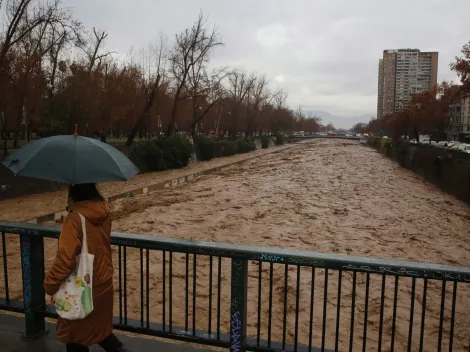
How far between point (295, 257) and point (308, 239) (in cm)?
1032

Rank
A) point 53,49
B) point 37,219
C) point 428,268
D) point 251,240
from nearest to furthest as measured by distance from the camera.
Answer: point 428,268 → point 251,240 → point 37,219 → point 53,49

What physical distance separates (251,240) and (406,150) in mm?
34150

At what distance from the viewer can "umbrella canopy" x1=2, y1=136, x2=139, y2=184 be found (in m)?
2.95

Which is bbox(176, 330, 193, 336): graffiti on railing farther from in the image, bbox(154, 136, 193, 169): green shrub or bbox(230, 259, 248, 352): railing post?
bbox(154, 136, 193, 169): green shrub

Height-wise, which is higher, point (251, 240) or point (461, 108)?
point (461, 108)

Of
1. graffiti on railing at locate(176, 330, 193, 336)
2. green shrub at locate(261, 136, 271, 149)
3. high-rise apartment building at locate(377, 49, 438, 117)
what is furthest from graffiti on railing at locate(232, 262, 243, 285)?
high-rise apartment building at locate(377, 49, 438, 117)

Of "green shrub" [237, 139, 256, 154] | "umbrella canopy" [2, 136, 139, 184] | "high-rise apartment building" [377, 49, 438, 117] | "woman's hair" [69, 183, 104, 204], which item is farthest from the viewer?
"high-rise apartment building" [377, 49, 438, 117]

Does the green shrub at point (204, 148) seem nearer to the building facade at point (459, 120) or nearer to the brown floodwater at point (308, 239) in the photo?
the brown floodwater at point (308, 239)

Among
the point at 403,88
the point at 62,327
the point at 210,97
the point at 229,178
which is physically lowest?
the point at 229,178

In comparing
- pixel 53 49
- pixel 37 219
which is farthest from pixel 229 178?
pixel 37 219

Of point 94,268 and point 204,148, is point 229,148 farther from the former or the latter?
point 94,268

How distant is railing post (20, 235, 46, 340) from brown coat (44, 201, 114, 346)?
0.94 m

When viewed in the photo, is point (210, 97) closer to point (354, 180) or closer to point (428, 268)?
point (354, 180)

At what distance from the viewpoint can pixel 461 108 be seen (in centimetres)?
9950
